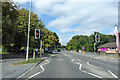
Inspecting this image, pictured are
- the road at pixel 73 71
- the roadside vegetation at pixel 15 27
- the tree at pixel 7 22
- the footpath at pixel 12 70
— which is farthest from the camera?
the roadside vegetation at pixel 15 27

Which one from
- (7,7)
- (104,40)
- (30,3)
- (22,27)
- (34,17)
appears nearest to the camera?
(30,3)

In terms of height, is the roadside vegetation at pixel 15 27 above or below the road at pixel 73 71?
above

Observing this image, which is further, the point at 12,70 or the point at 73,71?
the point at 73,71

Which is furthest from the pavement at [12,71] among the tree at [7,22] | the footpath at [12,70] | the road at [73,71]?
the tree at [7,22]

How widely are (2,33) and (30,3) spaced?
748 cm

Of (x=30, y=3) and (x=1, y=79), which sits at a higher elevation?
(x=30, y=3)

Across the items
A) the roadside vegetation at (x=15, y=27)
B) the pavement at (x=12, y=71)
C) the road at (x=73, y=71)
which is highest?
the roadside vegetation at (x=15, y=27)

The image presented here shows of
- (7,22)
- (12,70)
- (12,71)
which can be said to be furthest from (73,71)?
(7,22)

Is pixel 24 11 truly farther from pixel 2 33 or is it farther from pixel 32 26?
pixel 2 33

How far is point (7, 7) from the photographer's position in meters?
21.2

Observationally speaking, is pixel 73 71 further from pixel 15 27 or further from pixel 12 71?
pixel 15 27

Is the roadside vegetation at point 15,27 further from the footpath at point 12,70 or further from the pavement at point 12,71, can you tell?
the pavement at point 12,71

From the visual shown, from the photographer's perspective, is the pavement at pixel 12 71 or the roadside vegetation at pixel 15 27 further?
the roadside vegetation at pixel 15 27

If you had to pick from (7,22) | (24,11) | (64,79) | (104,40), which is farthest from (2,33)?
(104,40)
